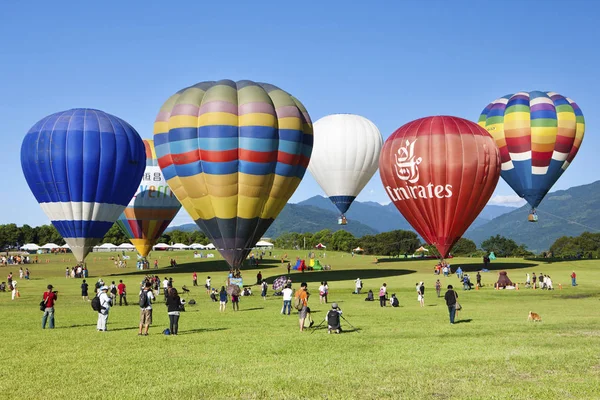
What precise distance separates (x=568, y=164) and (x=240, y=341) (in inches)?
2643

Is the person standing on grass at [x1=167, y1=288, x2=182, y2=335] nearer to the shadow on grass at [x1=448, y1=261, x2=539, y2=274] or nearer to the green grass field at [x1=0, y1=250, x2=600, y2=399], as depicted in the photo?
the green grass field at [x1=0, y1=250, x2=600, y2=399]

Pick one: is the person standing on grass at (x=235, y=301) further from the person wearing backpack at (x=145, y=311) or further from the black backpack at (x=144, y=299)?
the black backpack at (x=144, y=299)

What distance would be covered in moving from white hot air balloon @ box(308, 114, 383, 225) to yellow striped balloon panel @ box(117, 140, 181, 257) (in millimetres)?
22763

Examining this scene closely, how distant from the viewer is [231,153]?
2053 inches

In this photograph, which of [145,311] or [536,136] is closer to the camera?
[145,311]

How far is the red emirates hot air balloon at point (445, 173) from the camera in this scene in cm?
6069

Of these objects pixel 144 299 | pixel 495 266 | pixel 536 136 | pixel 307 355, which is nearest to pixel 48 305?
pixel 144 299

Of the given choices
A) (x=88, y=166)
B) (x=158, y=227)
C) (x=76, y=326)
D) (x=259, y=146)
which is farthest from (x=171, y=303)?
(x=158, y=227)

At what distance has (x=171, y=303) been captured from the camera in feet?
84.2

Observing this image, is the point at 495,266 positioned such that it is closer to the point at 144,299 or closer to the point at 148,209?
the point at 148,209

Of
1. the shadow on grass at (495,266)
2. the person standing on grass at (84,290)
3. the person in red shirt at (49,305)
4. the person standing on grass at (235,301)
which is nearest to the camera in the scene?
the person in red shirt at (49,305)

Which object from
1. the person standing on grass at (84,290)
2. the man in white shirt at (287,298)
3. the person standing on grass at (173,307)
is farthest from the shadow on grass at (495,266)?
the person standing on grass at (173,307)

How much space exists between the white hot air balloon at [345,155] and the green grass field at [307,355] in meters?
53.7

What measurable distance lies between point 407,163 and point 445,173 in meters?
4.40
